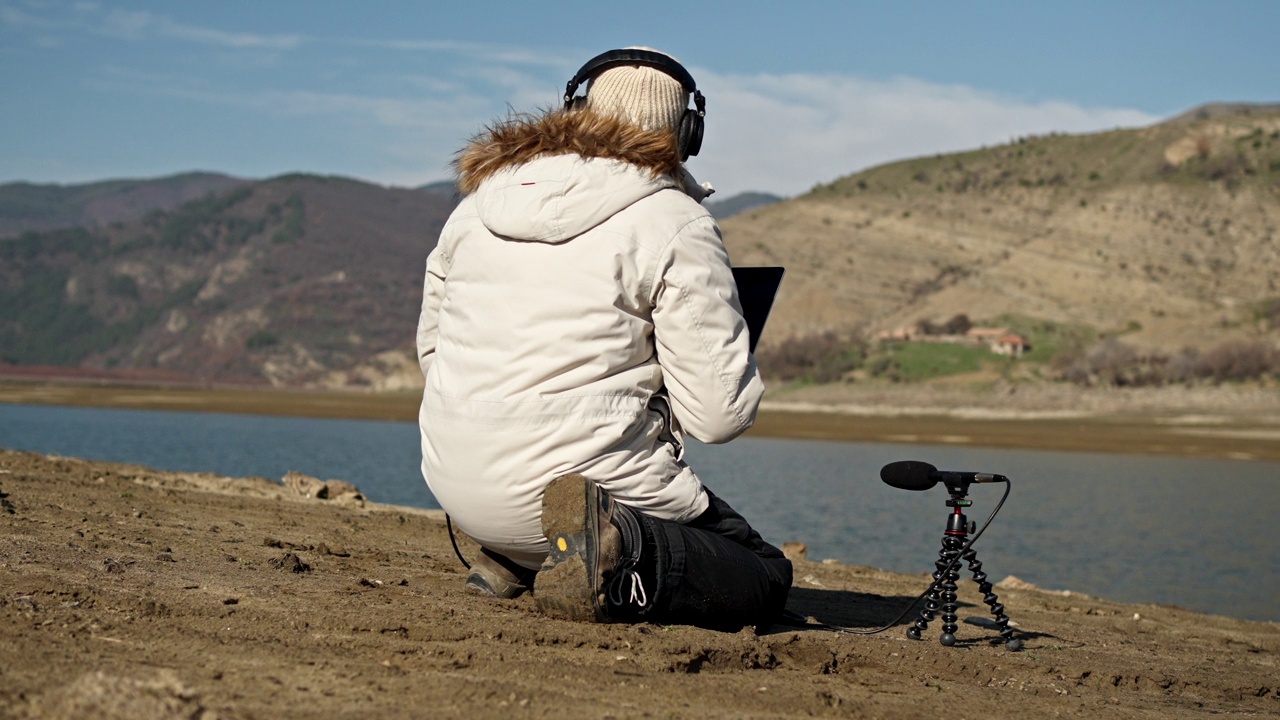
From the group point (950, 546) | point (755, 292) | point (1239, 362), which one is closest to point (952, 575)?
point (950, 546)

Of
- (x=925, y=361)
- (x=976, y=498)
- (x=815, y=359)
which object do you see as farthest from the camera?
(x=815, y=359)

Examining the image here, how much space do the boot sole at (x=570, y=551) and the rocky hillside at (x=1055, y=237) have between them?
49.7 metres

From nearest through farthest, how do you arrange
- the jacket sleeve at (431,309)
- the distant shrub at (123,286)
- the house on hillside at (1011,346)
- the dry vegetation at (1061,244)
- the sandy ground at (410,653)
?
the sandy ground at (410,653) < the jacket sleeve at (431,309) < the house on hillside at (1011,346) < the dry vegetation at (1061,244) < the distant shrub at (123,286)

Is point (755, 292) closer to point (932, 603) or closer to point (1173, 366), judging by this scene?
point (932, 603)

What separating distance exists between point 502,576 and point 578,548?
2.91 feet

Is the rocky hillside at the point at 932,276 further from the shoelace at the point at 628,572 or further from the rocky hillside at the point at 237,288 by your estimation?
the shoelace at the point at 628,572

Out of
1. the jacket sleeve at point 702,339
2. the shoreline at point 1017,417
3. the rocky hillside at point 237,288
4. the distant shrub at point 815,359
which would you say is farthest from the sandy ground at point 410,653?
the rocky hillside at point 237,288

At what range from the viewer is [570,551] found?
337cm

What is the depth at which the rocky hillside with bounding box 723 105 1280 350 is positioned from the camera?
6016 cm

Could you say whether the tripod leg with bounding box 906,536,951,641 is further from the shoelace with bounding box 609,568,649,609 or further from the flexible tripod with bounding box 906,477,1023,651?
the shoelace with bounding box 609,568,649,609

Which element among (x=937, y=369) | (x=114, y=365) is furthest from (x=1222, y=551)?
(x=114, y=365)

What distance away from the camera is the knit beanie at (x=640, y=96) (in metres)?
3.66

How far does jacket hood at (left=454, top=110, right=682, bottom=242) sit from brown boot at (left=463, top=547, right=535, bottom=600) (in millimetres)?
1253

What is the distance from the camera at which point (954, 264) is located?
6888 cm
